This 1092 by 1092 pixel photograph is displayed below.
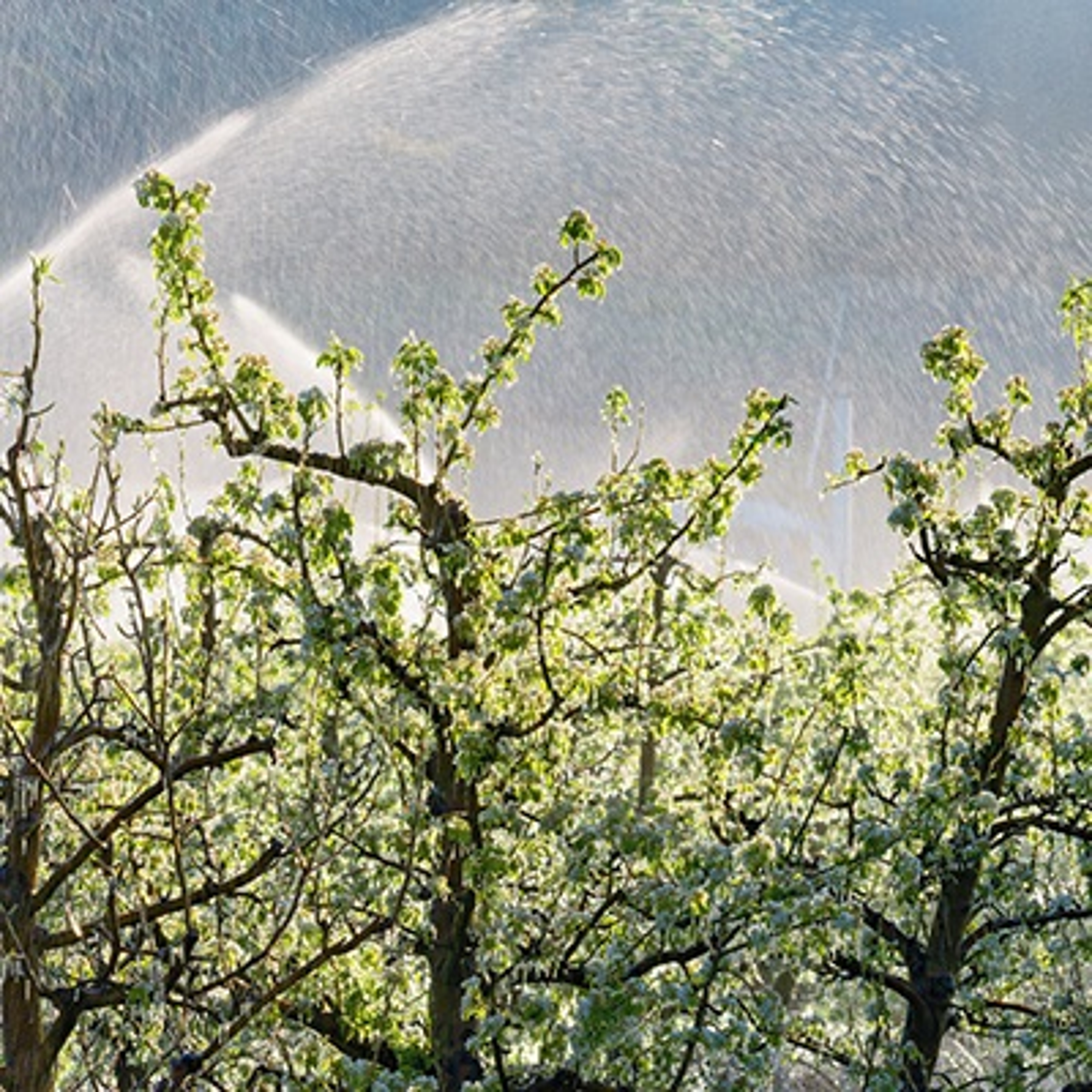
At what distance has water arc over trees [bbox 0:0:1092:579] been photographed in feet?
123

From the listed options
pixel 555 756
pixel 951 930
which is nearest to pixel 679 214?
pixel 951 930

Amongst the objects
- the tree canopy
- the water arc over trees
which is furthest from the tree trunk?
the water arc over trees

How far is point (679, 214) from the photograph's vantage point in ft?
159

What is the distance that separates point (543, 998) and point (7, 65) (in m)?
42.9

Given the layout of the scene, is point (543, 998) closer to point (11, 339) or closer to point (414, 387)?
point (414, 387)

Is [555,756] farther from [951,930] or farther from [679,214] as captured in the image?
[679,214]

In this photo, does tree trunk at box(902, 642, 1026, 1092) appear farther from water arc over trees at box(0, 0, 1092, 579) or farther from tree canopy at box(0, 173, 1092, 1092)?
water arc over trees at box(0, 0, 1092, 579)

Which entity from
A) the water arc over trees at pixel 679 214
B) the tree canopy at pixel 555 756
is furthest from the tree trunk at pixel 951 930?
the water arc over trees at pixel 679 214

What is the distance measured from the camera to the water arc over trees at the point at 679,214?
123 ft

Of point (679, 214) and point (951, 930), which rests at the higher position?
point (679, 214)

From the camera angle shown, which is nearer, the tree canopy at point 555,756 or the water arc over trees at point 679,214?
the tree canopy at point 555,756

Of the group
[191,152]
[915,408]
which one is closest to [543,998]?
[191,152]

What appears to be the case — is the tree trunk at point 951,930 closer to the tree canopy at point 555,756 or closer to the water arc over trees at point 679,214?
the tree canopy at point 555,756

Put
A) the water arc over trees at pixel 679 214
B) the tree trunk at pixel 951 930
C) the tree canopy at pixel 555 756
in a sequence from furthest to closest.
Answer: the water arc over trees at pixel 679 214
the tree trunk at pixel 951 930
the tree canopy at pixel 555 756
